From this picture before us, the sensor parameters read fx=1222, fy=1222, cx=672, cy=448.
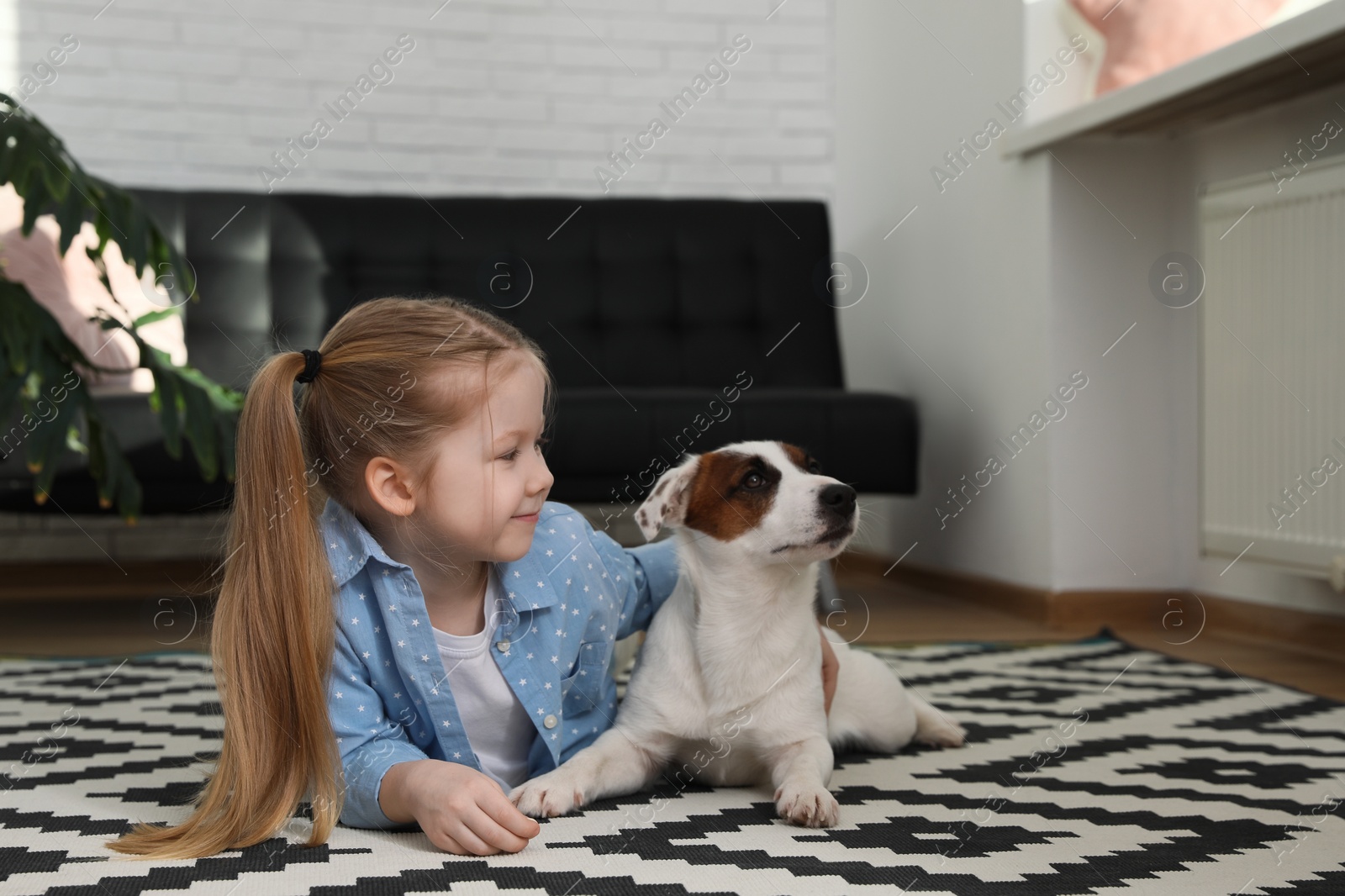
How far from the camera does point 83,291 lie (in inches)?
114

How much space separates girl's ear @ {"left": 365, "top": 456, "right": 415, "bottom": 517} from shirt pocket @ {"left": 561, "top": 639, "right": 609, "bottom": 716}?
0.26m

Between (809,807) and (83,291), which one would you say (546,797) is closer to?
(809,807)

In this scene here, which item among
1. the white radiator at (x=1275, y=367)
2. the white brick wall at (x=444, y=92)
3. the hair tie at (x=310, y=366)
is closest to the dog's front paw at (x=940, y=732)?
the hair tie at (x=310, y=366)

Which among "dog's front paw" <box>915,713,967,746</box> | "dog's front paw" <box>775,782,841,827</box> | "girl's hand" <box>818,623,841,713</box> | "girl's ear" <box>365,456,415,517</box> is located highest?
"girl's ear" <box>365,456,415,517</box>

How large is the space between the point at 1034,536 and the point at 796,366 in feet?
2.68

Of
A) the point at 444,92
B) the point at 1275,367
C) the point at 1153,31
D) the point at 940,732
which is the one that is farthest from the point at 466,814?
the point at 444,92

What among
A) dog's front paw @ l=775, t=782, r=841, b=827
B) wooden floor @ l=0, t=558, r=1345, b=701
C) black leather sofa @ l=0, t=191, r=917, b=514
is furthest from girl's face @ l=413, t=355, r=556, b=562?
black leather sofa @ l=0, t=191, r=917, b=514

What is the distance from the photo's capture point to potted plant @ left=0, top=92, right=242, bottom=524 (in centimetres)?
163

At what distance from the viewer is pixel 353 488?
1178 millimetres

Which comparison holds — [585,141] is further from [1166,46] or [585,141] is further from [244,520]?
[244,520]

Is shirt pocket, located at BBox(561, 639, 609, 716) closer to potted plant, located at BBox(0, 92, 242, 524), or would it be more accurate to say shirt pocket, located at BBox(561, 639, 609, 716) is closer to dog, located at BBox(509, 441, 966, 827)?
dog, located at BBox(509, 441, 966, 827)

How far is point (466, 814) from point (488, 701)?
21cm

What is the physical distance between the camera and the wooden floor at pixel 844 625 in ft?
7.13

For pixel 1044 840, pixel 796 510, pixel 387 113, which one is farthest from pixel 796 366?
pixel 1044 840
